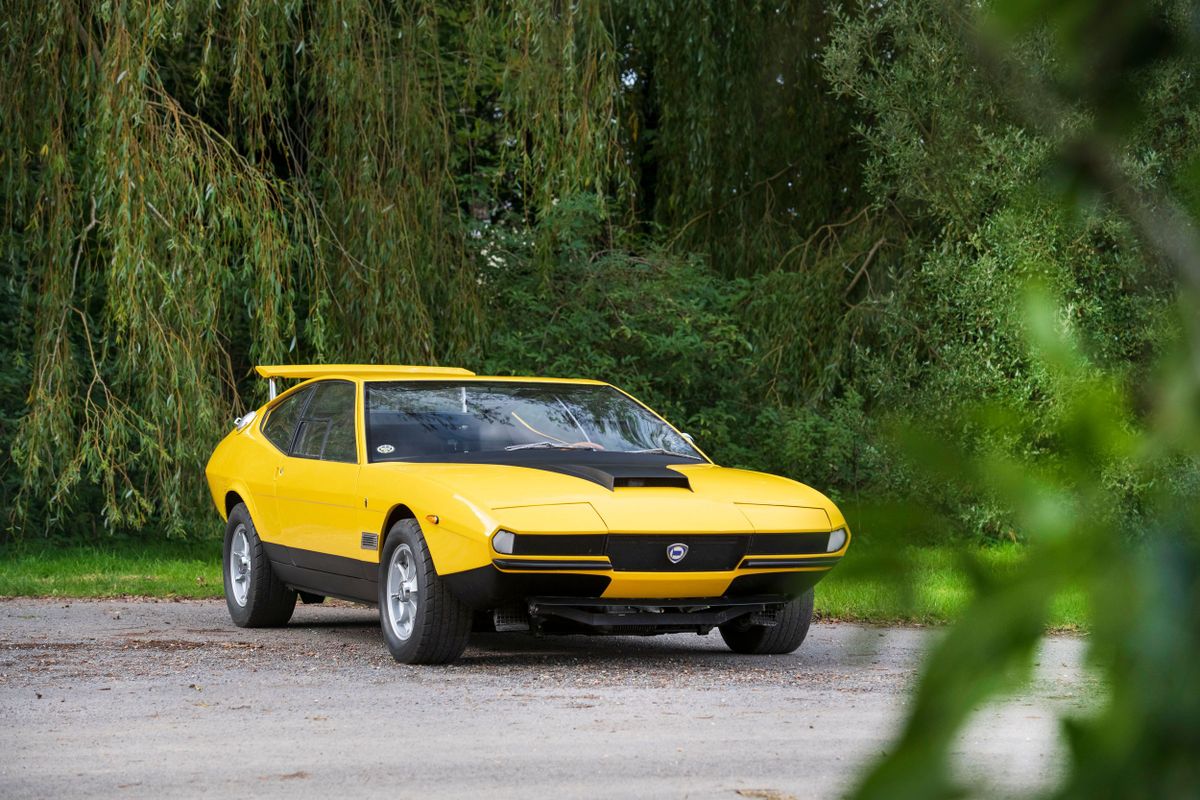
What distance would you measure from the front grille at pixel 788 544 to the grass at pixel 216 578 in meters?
1.39

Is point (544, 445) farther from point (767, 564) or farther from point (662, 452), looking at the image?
point (767, 564)

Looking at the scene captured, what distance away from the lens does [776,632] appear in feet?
30.1

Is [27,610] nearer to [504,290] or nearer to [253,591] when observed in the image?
[253,591]

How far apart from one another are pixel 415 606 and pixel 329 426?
72.2 inches

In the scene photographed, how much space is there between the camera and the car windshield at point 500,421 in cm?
948

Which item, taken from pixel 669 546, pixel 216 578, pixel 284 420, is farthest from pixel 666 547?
pixel 216 578

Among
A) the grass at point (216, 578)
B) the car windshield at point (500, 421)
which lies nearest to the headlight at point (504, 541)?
the car windshield at point (500, 421)

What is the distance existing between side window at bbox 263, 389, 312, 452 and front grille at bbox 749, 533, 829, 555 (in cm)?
327

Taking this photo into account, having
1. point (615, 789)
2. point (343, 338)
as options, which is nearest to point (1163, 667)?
point (615, 789)

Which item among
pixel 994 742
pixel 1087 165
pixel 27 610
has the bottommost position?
pixel 27 610

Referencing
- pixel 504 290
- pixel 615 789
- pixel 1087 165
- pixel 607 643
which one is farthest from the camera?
pixel 504 290

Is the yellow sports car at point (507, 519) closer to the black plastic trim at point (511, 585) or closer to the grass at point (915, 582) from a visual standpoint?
the black plastic trim at point (511, 585)

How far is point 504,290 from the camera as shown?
16094mm

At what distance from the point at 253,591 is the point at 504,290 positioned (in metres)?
6.21
